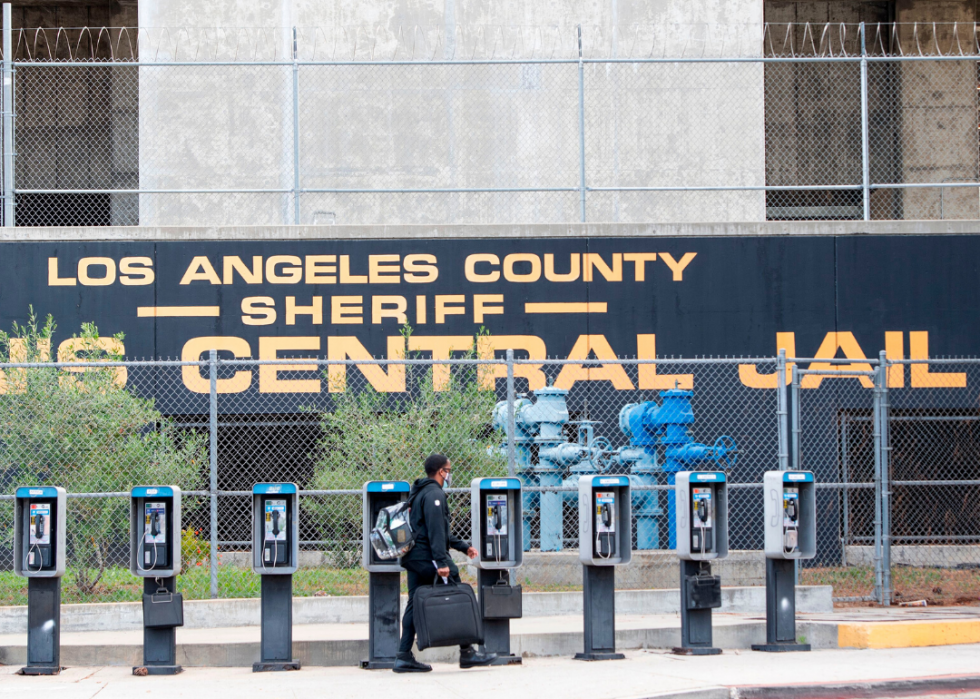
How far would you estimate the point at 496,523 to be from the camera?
930 centimetres

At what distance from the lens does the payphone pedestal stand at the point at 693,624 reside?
9.66 m

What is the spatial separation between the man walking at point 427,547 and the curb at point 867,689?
221 cm

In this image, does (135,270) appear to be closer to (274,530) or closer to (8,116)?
(8,116)

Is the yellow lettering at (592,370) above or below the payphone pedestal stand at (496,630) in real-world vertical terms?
above

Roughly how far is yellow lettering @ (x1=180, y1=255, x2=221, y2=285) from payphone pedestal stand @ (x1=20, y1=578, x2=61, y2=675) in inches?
241

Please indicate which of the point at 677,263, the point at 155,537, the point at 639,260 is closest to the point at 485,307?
the point at 639,260

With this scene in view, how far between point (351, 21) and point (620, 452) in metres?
8.27

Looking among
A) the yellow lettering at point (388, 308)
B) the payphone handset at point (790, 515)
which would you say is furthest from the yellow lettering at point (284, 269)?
the payphone handset at point (790, 515)

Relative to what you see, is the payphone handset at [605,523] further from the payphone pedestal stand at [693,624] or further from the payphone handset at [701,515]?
the payphone pedestal stand at [693,624]

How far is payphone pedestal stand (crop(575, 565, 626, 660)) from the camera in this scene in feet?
31.0

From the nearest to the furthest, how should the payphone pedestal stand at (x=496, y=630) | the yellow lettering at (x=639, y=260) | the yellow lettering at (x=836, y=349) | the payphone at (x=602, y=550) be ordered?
the payphone pedestal stand at (x=496, y=630) < the payphone at (x=602, y=550) < the yellow lettering at (x=639, y=260) < the yellow lettering at (x=836, y=349)

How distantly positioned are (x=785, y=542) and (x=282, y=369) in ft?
23.3

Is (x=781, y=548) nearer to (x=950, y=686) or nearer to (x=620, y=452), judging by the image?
(x=950, y=686)

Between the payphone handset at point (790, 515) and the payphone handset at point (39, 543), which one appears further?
the payphone handset at point (790, 515)
